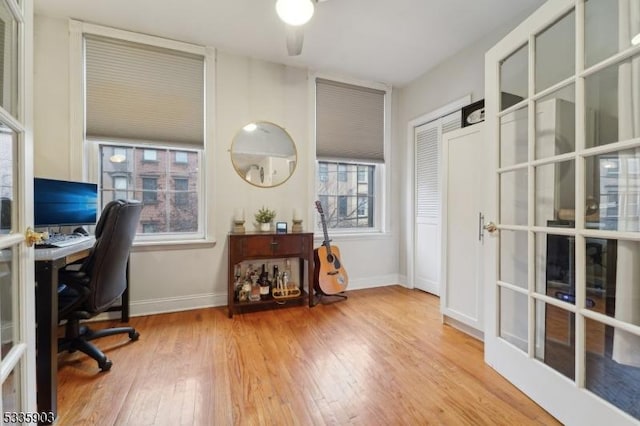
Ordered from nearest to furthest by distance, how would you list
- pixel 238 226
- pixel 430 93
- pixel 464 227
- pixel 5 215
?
pixel 5 215
pixel 464 227
pixel 238 226
pixel 430 93

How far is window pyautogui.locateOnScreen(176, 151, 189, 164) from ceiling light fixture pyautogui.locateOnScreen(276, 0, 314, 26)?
5.39ft

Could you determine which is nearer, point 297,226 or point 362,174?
point 297,226

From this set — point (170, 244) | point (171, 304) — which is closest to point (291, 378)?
point (171, 304)

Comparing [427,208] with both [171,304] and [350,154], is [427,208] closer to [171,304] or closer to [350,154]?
[350,154]

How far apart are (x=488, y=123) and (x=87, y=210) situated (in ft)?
9.89

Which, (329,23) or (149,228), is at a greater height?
(329,23)

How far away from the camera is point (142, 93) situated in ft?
8.28

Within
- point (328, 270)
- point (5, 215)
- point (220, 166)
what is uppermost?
point (220, 166)

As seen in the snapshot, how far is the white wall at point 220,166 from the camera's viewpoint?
2291 mm

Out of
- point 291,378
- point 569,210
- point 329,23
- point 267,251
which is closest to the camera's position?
point 569,210

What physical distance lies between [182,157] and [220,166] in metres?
0.37

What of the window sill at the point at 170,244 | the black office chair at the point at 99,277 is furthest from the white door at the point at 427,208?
the black office chair at the point at 99,277

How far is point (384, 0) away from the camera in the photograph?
2.09 metres

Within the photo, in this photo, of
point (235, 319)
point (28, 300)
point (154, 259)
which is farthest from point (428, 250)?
point (28, 300)
